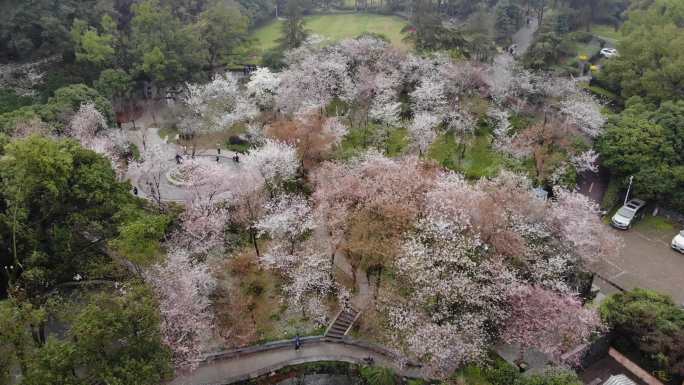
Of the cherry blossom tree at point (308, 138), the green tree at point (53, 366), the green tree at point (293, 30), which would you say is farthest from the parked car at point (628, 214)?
the green tree at point (293, 30)

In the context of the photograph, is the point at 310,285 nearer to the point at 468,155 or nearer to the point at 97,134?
the point at 468,155

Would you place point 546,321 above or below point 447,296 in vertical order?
below

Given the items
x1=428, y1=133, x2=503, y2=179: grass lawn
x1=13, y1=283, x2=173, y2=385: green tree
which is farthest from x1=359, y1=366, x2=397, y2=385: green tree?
x1=428, y1=133, x2=503, y2=179: grass lawn

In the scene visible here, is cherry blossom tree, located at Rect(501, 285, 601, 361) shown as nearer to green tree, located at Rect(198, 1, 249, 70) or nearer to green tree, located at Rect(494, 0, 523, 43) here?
green tree, located at Rect(198, 1, 249, 70)

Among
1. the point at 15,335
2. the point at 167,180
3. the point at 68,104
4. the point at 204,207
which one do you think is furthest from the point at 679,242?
the point at 68,104

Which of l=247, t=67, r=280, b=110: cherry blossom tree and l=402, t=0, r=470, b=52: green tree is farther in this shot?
l=402, t=0, r=470, b=52: green tree
